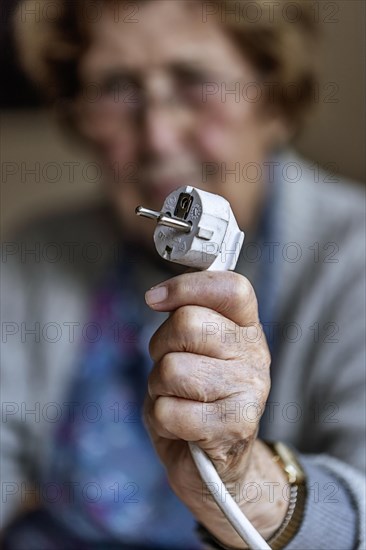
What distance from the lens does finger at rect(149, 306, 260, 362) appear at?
0.34m

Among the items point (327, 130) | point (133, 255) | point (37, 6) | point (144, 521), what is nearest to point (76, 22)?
point (37, 6)

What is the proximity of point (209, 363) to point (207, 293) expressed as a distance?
36 millimetres

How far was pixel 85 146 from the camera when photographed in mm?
944

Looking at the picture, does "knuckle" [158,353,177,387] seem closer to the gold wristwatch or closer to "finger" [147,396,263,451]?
"finger" [147,396,263,451]

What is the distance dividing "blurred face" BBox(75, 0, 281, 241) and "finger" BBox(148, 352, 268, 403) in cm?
41

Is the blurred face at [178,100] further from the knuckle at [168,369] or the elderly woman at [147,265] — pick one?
the knuckle at [168,369]

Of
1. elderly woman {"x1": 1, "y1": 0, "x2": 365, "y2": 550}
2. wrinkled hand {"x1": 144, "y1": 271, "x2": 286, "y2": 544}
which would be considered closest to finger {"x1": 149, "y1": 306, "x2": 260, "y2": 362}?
wrinkled hand {"x1": 144, "y1": 271, "x2": 286, "y2": 544}

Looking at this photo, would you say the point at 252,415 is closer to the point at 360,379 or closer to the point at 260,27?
the point at 360,379

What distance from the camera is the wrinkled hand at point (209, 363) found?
34cm

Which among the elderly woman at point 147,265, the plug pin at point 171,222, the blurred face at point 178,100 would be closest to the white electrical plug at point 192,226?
the plug pin at point 171,222

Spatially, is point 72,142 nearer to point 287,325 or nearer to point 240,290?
point 287,325

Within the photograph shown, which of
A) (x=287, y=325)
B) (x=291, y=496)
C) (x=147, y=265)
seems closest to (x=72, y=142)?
(x=147, y=265)

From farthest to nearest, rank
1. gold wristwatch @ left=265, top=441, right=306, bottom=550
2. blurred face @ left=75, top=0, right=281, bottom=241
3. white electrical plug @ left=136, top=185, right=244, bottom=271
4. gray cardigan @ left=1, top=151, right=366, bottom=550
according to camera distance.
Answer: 1. blurred face @ left=75, top=0, right=281, bottom=241
2. gray cardigan @ left=1, top=151, right=366, bottom=550
3. gold wristwatch @ left=265, top=441, right=306, bottom=550
4. white electrical plug @ left=136, top=185, right=244, bottom=271

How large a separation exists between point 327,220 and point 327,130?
325mm
